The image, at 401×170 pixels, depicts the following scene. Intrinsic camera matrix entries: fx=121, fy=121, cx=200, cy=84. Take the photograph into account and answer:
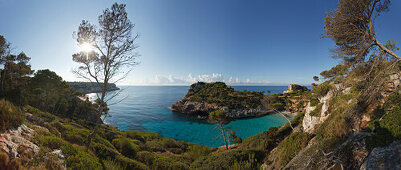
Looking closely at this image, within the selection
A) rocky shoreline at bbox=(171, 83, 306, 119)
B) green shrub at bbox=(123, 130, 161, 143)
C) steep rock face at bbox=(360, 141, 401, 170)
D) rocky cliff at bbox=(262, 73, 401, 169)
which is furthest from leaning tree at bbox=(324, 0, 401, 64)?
rocky shoreline at bbox=(171, 83, 306, 119)

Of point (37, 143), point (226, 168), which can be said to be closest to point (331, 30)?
point (226, 168)

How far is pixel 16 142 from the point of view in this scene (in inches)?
154

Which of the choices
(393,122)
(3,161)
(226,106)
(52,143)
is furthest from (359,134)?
(226,106)

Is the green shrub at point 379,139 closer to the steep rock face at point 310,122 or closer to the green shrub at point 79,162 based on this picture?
the steep rock face at point 310,122

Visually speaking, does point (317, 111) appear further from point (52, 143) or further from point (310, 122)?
point (52, 143)

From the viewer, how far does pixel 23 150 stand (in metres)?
3.74

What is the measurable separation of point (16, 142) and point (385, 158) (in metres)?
11.8

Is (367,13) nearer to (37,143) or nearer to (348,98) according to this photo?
(348,98)

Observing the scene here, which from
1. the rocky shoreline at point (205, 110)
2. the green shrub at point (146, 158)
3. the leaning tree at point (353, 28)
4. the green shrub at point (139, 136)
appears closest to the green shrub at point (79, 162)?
the green shrub at point (146, 158)

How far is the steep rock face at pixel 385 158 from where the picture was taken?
361 centimetres

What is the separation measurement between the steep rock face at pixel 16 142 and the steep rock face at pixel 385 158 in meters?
10.9

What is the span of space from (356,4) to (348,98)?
5946mm

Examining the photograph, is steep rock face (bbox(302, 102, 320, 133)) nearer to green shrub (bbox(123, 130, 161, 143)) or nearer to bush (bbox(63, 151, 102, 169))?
bush (bbox(63, 151, 102, 169))

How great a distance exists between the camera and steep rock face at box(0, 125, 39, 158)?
11.3 ft
